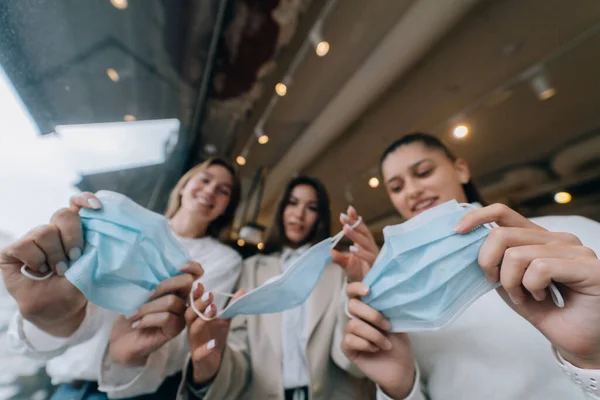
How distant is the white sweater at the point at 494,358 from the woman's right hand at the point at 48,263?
0.59 metres

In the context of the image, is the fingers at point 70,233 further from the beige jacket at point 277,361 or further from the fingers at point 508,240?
the fingers at point 508,240

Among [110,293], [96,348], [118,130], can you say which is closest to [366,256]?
[110,293]

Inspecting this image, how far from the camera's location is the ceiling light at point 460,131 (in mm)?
1324

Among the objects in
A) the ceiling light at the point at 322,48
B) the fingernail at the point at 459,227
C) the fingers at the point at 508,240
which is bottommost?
the fingers at the point at 508,240

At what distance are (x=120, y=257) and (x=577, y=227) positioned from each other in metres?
0.88

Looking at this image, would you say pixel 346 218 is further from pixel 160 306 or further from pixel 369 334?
pixel 160 306

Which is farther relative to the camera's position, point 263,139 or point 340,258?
point 263,139

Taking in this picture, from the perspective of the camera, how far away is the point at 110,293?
1.32 feet

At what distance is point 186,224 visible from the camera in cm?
76

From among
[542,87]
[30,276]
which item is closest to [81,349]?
[30,276]

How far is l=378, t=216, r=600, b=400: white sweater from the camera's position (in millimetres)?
438

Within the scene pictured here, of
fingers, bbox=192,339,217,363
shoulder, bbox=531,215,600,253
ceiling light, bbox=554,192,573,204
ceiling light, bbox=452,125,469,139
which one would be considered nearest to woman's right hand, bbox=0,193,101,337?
fingers, bbox=192,339,217,363

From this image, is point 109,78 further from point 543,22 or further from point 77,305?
point 543,22

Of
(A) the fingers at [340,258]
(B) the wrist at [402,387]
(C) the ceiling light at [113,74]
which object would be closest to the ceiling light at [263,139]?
(C) the ceiling light at [113,74]
